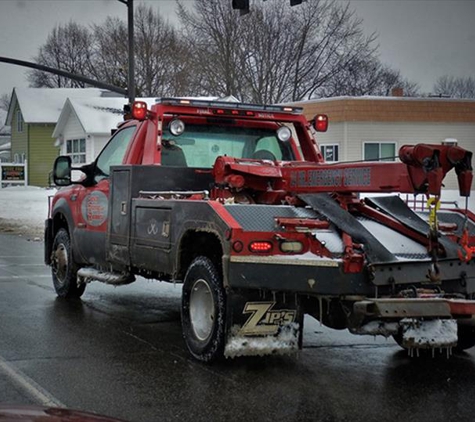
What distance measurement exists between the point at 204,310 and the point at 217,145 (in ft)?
8.29

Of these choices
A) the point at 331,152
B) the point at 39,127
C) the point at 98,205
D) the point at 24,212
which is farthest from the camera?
the point at 39,127

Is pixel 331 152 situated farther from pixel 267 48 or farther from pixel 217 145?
pixel 217 145

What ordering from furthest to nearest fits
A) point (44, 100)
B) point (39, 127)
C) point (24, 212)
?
1. point (44, 100)
2. point (39, 127)
3. point (24, 212)

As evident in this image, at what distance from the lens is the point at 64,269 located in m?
9.85

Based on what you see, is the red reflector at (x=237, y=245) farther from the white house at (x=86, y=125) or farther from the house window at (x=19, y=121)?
the house window at (x=19, y=121)

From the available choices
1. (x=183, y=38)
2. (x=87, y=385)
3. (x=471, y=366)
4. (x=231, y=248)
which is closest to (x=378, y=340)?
(x=471, y=366)

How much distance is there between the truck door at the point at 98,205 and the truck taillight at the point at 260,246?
2970 mm

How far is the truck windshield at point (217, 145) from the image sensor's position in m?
8.31

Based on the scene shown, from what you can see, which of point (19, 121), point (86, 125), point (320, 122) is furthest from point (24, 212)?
point (19, 121)

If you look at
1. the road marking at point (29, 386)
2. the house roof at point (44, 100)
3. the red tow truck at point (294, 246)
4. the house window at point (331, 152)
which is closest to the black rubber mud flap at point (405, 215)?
the red tow truck at point (294, 246)

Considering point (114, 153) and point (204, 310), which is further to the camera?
point (114, 153)

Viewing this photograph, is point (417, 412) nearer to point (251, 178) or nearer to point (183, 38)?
point (251, 178)

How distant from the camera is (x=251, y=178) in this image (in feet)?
24.1

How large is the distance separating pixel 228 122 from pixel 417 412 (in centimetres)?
426
